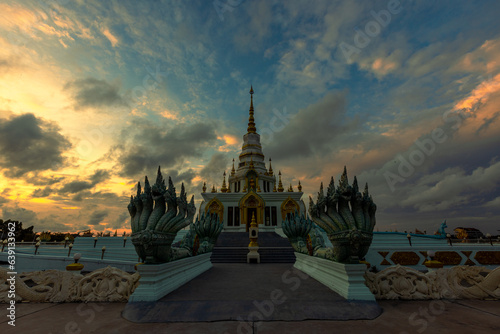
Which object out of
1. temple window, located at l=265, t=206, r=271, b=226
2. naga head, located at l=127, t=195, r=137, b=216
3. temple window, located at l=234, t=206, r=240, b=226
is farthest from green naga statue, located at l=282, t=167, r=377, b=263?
temple window, located at l=234, t=206, r=240, b=226

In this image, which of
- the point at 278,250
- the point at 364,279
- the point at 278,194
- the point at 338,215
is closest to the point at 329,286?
the point at 364,279

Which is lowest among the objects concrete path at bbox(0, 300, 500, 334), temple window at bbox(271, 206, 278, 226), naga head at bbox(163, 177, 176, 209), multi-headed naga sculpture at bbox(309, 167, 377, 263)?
concrete path at bbox(0, 300, 500, 334)

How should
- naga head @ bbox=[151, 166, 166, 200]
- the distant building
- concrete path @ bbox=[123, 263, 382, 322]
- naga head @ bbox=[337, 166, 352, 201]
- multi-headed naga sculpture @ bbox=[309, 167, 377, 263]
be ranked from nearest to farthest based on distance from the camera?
1. concrete path @ bbox=[123, 263, 382, 322]
2. multi-headed naga sculpture @ bbox=[309, 167, 377, 263]
3. naga head @ bbox=[337, 166, 352, 201]
4. naga head @ bbox=[151, 166, 166, 200]
5. the distant building

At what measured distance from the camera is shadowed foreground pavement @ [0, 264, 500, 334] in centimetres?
346

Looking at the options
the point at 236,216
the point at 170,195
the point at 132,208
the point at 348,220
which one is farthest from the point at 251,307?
the point at 236,216

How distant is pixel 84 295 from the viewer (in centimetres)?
485

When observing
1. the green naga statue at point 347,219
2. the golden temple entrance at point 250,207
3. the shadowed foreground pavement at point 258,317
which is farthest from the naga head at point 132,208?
the golden temple entrance at point 250,207

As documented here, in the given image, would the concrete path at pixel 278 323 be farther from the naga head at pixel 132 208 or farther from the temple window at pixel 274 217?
the temple window at pixel 274 217

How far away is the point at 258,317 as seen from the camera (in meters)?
3.88

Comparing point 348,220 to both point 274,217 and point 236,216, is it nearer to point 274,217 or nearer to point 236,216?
point 274,217

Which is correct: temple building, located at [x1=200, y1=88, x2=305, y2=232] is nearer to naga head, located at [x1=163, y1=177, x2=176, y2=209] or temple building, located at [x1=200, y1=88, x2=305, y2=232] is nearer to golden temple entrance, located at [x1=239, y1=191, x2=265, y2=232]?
golden temple entrance, located at [x1=239, y1=191, x2=265, y2=232]

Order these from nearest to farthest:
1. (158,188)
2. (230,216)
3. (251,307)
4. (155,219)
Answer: (251,307) → (155,219) → (158,188) → (230,216)

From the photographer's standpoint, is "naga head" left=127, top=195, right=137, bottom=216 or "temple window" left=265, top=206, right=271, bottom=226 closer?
"naga head" left=127, top=195, right=137, bottom=216

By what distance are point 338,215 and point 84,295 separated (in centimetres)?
595
